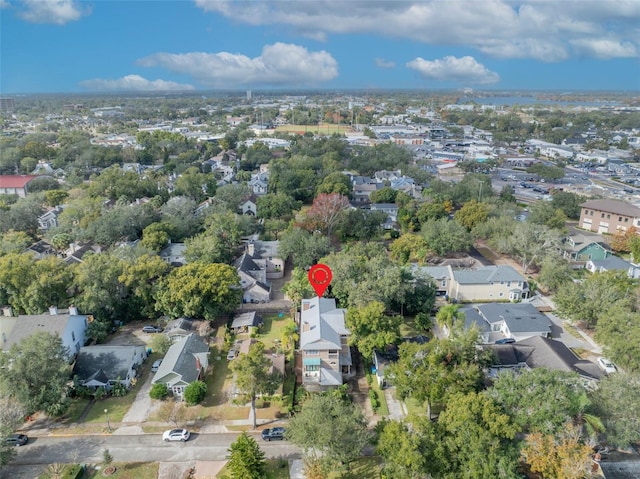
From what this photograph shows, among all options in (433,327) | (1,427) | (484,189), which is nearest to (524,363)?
(433,327)

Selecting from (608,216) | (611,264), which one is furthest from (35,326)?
(608,216)

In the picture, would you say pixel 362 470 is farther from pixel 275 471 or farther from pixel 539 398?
→ pixel 539 398

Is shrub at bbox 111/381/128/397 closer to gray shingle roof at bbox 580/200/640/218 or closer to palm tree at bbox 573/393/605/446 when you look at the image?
palm tree at bbox 573/393/605/446

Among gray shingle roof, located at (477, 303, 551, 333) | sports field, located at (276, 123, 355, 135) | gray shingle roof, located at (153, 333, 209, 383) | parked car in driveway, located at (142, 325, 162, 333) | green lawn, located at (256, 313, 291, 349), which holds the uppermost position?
sports field, located at (276, 123, 355, 135)

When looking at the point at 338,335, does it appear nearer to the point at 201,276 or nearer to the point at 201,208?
the point at 201,276

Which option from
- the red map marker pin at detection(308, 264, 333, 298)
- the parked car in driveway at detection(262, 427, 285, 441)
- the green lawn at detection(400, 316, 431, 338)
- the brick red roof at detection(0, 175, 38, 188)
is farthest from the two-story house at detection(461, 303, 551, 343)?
the brick red roof at detection(0, 175, 38, 188)

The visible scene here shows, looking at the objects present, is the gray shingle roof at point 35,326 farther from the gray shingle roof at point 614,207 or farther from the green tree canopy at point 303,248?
the gray shingle roof at point 614,207

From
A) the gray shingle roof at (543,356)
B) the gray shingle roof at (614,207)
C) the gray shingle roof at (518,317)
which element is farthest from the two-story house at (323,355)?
the gray shingle roof at (614,207)
